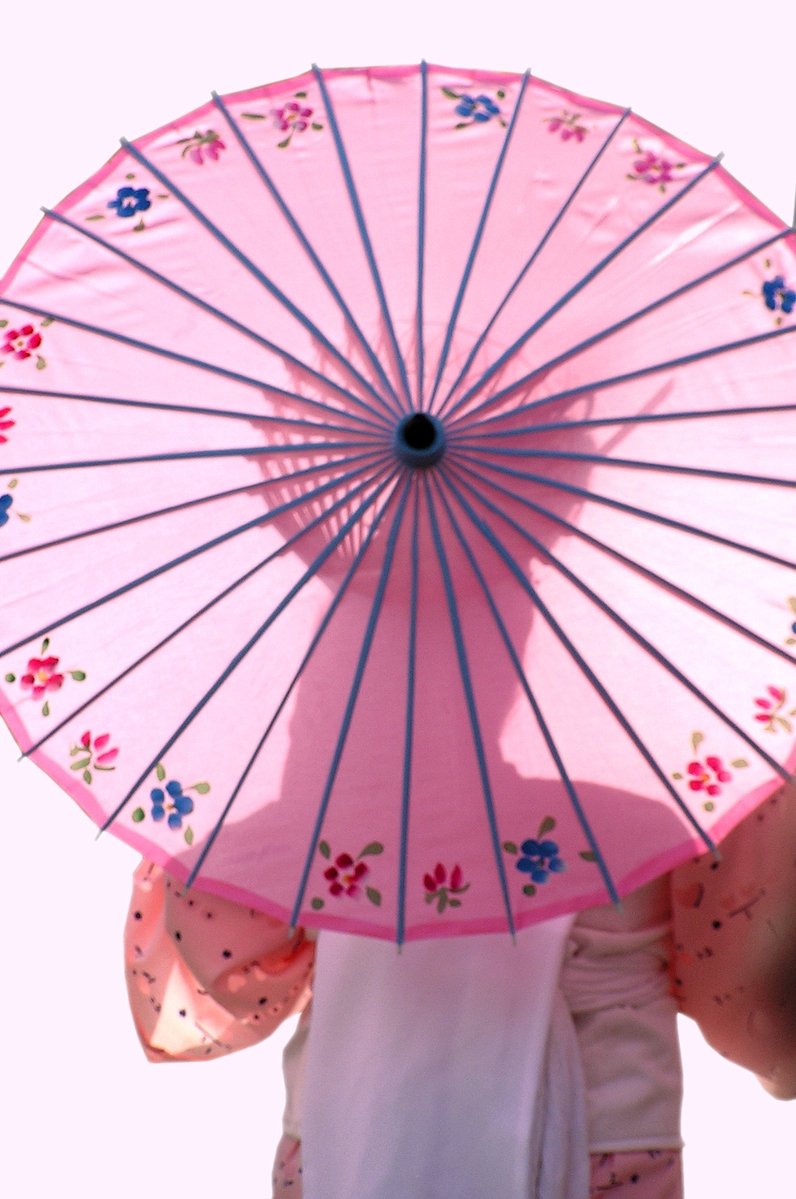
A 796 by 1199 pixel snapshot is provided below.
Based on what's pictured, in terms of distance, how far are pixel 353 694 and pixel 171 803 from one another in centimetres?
19

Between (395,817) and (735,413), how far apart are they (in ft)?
1.41

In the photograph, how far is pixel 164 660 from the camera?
1618 millimetres

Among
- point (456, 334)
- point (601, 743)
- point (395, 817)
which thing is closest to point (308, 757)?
point (395, 817)

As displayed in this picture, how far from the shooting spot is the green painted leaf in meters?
1.58

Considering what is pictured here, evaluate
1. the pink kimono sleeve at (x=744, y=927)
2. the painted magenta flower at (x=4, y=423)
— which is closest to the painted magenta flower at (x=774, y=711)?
the pink kimono sleeve at (x=744, y=927)

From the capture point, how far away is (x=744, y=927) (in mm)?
1797

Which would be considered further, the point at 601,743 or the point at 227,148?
the point at 227,148

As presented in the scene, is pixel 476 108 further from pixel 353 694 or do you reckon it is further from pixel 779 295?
pixel 353 694

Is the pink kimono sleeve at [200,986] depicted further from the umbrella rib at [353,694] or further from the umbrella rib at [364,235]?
the umbrella rib at [364,235]

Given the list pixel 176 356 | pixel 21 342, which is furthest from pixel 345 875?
pixel 21 342

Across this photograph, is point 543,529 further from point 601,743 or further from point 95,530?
point 95,530

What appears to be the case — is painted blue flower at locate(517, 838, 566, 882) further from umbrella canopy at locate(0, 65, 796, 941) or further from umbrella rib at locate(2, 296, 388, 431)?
umbrella rib at locate(2, 296, 388, 431)

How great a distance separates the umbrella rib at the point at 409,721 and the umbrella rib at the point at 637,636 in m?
0.07

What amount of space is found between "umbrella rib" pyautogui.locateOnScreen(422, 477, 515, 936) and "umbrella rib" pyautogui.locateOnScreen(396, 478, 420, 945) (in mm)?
15
